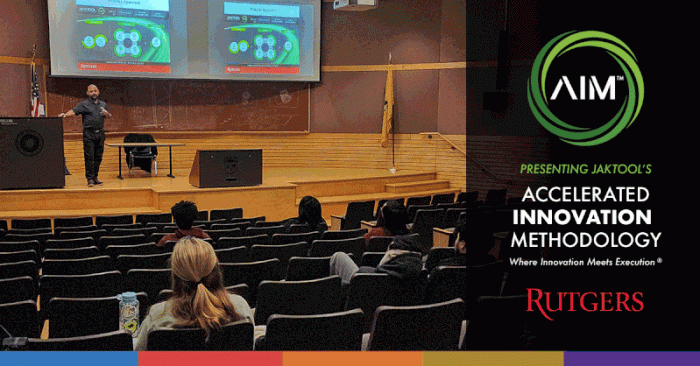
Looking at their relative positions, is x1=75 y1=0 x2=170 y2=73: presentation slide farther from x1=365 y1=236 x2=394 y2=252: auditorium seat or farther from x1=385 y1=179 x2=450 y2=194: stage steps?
x1=365 y1=236 x2=394 y2=252: auditorium seat

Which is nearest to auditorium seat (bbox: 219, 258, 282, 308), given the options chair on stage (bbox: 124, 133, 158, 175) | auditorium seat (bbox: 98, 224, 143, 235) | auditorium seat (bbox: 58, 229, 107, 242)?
auditorium seat (bbox: 58, 229, 107, 242)

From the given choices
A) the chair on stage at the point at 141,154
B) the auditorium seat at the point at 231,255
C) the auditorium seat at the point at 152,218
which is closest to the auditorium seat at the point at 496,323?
the auditorium seat at the point at 231,255

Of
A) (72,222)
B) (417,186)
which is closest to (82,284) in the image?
(72,222)

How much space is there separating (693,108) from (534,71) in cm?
90

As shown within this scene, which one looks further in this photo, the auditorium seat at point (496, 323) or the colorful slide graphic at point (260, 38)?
the colorful slide graphic at point (260, 38)

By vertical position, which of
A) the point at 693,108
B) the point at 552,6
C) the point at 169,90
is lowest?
the point at 693,108

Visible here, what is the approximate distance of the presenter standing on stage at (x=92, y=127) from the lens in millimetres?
9211

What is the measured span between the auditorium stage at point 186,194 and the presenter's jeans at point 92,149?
0.27 meters

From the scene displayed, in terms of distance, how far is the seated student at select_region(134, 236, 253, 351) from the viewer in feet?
8.20

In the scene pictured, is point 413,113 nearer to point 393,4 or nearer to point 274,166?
point 393,4

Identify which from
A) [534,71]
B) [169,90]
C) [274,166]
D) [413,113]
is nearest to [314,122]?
[274,166]

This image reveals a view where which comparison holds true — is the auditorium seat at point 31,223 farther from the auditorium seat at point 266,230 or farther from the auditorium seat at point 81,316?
the auditorium seat at point 81,316

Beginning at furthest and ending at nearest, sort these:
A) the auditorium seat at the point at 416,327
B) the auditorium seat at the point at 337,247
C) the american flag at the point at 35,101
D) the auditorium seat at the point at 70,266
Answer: the american flag at the point at 35,101, the auditorium seat at the point at 337,247, the auditorium seat at the point at 70,266, the auditorium seat at the point at 416,327

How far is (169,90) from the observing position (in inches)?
488
